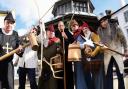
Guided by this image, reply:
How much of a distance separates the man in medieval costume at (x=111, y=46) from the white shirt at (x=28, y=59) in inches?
55.0

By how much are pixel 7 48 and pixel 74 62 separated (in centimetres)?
128

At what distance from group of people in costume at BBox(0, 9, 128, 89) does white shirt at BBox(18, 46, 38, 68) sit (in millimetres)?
40

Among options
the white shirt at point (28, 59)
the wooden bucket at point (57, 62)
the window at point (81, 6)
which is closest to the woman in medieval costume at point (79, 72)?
the wooden bucket at point (57, 62)

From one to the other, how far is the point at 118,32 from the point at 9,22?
215 centimetres

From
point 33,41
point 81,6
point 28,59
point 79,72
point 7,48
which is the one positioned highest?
point 81,6

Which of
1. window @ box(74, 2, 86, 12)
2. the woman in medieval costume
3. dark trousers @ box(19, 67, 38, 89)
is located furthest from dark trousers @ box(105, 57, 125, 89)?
window @ box(74, 2, 86, 12)

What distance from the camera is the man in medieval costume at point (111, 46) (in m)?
6.75

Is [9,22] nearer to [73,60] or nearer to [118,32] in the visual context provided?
[73,60]

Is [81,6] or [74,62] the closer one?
[74,62]

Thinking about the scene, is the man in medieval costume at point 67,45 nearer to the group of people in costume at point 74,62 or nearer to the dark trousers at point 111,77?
the group of people in costume at point 74,62

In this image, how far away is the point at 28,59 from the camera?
23.0 feet

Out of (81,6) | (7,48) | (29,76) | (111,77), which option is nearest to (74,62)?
(111,77)

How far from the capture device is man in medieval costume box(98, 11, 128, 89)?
6750mm

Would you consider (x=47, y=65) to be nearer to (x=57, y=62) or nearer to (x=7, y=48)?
(x=57, y=62)
